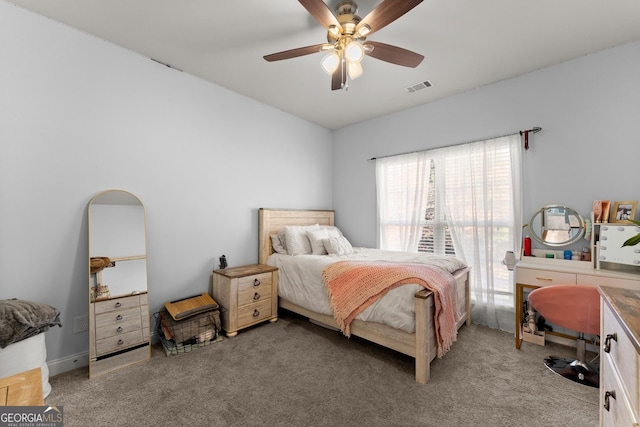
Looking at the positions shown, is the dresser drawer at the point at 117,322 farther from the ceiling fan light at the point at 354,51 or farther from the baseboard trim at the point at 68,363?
the ceiling fan light at the point at 354,51

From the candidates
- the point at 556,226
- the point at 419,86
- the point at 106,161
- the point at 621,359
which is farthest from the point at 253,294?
the point at 556,226

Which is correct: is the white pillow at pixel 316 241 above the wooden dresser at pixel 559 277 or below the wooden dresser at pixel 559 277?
above

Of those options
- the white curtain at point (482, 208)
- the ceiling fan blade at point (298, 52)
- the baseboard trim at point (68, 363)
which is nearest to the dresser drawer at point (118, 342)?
the baseboard trim at point (68, 363)

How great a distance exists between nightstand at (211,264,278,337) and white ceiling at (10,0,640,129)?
7.14ft

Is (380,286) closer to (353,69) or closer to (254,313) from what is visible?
(254,313)

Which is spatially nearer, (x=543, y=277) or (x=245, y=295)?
(x=543, y=277)

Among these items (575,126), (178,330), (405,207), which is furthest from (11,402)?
(575,126)

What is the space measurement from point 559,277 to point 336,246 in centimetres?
216

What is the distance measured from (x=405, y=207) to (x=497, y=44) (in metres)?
2.04

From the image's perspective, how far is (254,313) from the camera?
2.92 metres

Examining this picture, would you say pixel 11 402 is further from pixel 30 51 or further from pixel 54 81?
pixel 30 51

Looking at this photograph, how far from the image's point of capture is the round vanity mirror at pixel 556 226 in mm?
2598

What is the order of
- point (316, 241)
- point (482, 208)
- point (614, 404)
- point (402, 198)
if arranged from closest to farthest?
point (614, 404) < point (482, 208) < point (316, 241) < point (402, 198)

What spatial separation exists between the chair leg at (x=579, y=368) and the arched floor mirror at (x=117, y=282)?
11.2ft
